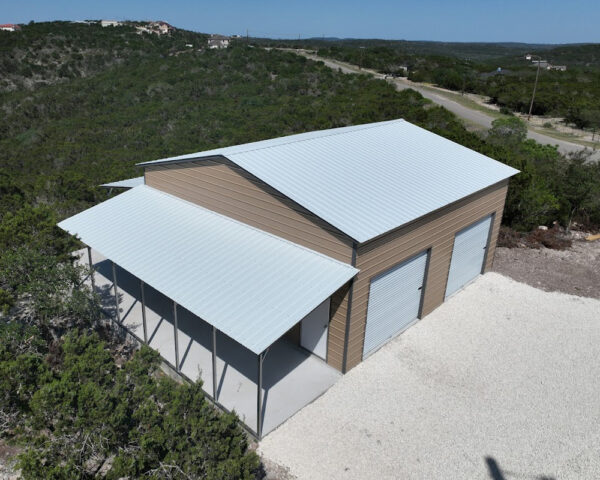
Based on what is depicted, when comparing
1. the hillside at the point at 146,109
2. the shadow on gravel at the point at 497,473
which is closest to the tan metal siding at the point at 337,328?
the shadow on gravel at the point at 497,473

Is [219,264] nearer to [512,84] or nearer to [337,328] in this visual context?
[337,328]

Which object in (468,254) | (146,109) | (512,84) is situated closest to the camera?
(468,254)

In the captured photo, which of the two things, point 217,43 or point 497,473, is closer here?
point 497,473

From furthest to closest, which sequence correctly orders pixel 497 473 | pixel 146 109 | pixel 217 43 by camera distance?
pixel 217 43, pixel 146 109, pixel 497 473

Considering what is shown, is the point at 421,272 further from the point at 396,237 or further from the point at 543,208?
the point at 543,208

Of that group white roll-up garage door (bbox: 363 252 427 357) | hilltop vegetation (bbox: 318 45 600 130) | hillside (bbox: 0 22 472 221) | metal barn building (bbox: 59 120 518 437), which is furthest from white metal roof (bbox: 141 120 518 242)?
hilltop vegetation (bbox: 318 45 600 130)

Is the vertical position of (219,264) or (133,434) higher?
(219,264)

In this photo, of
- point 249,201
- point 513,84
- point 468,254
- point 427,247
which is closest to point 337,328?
point 427,247

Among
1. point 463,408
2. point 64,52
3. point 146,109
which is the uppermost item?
point 64,52
